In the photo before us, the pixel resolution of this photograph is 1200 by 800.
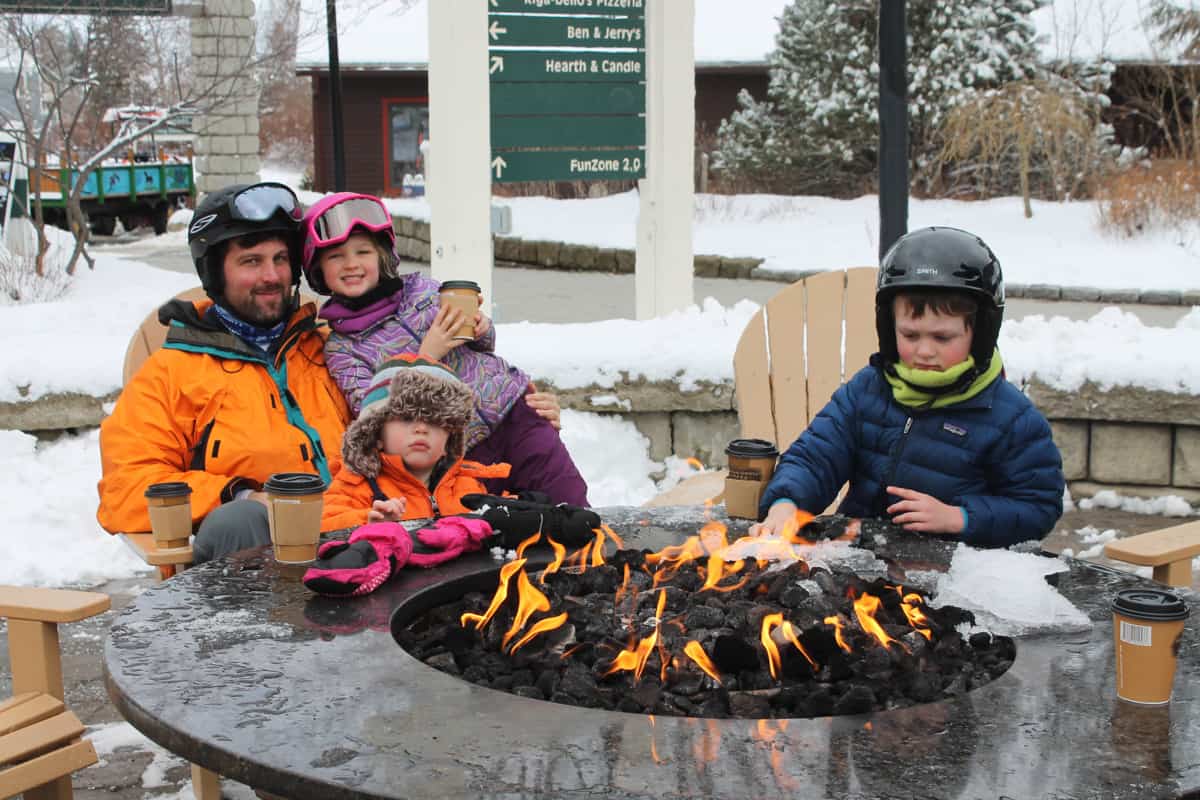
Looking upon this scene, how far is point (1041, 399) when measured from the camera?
5.54m

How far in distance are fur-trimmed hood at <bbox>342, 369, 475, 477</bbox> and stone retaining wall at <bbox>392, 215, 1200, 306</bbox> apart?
10.1 metres

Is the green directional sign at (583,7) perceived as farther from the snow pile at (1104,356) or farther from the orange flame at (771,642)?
the orange flame at (771,642)

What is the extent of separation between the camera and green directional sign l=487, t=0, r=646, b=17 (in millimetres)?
7070

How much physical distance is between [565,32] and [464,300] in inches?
157

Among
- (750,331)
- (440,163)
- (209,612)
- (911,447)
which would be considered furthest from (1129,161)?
(209,612)

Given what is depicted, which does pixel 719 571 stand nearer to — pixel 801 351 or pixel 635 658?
pixel 635 658

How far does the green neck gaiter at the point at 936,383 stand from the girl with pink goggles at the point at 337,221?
1382 mm

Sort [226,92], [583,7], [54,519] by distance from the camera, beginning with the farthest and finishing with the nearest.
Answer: [226,92] → [583,7] → [54,519]

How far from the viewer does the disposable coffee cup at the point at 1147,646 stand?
1866 mm

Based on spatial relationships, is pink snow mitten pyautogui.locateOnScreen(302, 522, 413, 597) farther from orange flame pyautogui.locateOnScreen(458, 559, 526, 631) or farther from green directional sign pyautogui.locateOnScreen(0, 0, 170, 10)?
green directional sign pyautogui.locateOnScreen(0, 0, 170, 10)

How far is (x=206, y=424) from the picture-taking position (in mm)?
3428

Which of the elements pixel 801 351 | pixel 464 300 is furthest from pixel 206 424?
pixel 801 351

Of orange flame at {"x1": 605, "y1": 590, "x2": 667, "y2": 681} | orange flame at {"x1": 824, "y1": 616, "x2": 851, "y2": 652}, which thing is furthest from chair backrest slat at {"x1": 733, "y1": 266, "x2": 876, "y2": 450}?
orange flame at {"x1": 605, "y1": 590, "x2": 667, "y2": 681}

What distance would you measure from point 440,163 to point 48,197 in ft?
56.5
